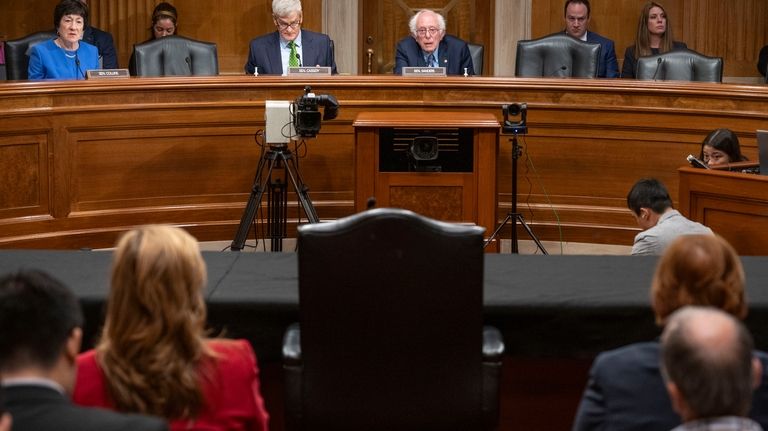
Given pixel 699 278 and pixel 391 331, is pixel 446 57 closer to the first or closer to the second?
pixel 391 331

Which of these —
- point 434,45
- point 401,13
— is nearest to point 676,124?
point 434,45

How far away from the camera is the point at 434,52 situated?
8.54 meters

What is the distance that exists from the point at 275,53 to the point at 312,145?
3.66ft

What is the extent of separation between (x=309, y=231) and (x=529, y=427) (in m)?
1.09

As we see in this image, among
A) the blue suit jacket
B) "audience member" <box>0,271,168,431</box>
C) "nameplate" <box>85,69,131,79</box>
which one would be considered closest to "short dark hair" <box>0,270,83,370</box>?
"audience member" <box>0,271,168,431</box>

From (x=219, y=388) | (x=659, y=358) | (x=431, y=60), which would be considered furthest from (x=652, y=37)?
(x=219, y=388)

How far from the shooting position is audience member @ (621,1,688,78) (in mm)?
9070

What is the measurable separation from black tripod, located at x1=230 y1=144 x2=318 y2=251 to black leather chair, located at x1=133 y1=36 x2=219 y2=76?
121 centimetres

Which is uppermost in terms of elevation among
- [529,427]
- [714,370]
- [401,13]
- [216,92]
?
[401,13]

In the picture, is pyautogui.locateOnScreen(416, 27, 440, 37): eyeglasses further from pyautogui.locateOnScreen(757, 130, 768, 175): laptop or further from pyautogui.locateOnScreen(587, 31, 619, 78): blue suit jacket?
pyautogui.locateOnScreen(757, 130, 768, 175): laptop

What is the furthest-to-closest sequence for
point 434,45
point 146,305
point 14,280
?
point 434,45 < point 146,305 < point 14,280

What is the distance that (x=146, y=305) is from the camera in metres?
2.40

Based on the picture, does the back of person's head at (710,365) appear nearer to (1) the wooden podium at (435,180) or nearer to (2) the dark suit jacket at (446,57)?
(1) the wooden podium at (435,180)

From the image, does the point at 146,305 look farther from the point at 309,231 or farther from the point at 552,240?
the point at 552,240
